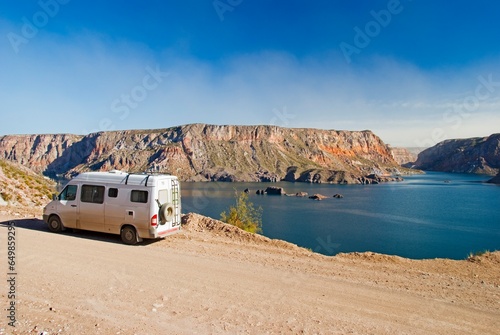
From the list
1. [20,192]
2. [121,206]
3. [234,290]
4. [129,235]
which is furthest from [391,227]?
[234,290]

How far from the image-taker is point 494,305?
337 inches

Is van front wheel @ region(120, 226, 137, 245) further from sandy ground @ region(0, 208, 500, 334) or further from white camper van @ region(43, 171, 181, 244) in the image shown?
sandy ground @ region(0, 208, 500, 334)

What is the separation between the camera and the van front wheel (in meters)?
13.7

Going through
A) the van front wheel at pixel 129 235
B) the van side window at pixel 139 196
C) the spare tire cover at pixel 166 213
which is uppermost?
the van side window at pixel 139 196

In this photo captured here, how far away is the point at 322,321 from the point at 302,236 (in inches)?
1947

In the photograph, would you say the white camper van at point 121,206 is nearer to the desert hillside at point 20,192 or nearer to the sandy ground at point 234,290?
the sandy ground at point 234,290

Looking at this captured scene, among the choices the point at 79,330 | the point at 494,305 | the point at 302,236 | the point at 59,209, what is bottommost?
the point at 302,236

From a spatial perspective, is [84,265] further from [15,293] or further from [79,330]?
[79,330]

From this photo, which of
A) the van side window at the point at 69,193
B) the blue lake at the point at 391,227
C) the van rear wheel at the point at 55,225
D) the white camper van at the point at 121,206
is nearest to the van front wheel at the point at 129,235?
the white camper van at the point at 121,206

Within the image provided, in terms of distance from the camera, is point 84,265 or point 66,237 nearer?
point 84,265

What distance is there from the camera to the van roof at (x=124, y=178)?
1372 cm

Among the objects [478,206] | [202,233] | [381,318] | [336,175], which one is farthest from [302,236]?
[336,175]

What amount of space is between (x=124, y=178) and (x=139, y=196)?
1.20 meters

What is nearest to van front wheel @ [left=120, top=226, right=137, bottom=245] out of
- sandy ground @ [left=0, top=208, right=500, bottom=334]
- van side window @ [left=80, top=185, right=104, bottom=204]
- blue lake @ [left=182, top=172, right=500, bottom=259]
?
sandy ground @ [left=0, top=208, right=500, bottom=334]
